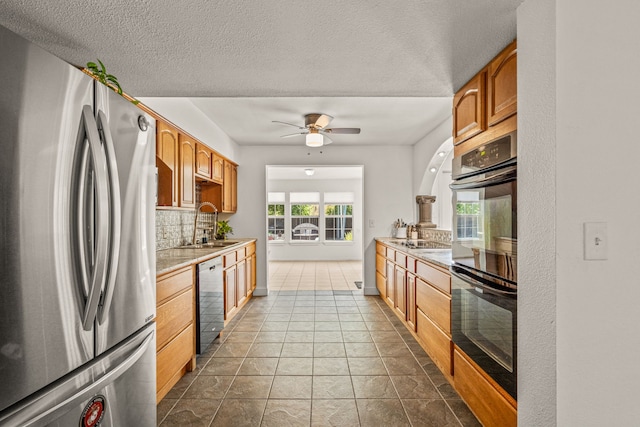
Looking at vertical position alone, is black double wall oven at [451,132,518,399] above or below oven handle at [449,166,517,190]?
below

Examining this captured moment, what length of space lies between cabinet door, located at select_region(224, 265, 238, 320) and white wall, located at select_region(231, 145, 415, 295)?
4.33 feet

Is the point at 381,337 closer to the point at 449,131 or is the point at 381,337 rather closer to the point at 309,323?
the point at 309,323

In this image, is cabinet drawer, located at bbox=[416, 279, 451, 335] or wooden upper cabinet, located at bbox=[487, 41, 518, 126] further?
cabinet drawer, located at bbox=[416, 279, 451, 335]

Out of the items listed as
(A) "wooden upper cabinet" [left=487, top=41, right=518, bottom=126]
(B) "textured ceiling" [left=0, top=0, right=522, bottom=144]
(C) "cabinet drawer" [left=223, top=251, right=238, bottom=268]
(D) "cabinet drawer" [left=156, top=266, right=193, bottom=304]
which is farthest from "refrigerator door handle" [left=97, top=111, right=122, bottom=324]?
(C) "cabinet drawer" [left=223, top=251, right=238, bottom=268]

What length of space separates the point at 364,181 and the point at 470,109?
3.23m

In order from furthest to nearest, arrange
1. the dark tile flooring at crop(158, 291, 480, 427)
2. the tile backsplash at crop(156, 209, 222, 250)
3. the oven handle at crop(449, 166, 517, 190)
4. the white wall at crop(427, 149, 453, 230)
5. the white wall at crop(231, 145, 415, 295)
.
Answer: the white wall at crop(427, 149, 453, 230) → the white wall at crop(231, 145, 415, 295) → the tile backsplash at crop(156, 209, 222, 250) → the dark tile flooring at crop(158, 291, 480, 427) → the oven handle at crop(449, 166, 517, 190)

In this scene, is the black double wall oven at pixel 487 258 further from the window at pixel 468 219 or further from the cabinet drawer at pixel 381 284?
the cabinet drawer at pixel 381 284

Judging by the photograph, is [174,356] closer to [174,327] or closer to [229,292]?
[174,327]

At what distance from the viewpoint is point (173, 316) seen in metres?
2.26

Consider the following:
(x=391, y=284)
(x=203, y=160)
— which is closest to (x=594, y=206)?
(x=391, y=284)

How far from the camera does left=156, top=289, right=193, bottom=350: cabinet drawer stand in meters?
2.06

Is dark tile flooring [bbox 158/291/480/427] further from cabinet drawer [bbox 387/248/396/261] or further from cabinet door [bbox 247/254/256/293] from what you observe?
cabinet door [bbox 247/254/256/293]

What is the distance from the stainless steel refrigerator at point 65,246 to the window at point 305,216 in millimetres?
7797

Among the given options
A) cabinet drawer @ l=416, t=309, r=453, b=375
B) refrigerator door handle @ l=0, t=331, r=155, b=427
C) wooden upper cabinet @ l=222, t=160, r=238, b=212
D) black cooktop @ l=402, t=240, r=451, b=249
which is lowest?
cabinet drawer @ l=416, t=309, r=453, b=375
